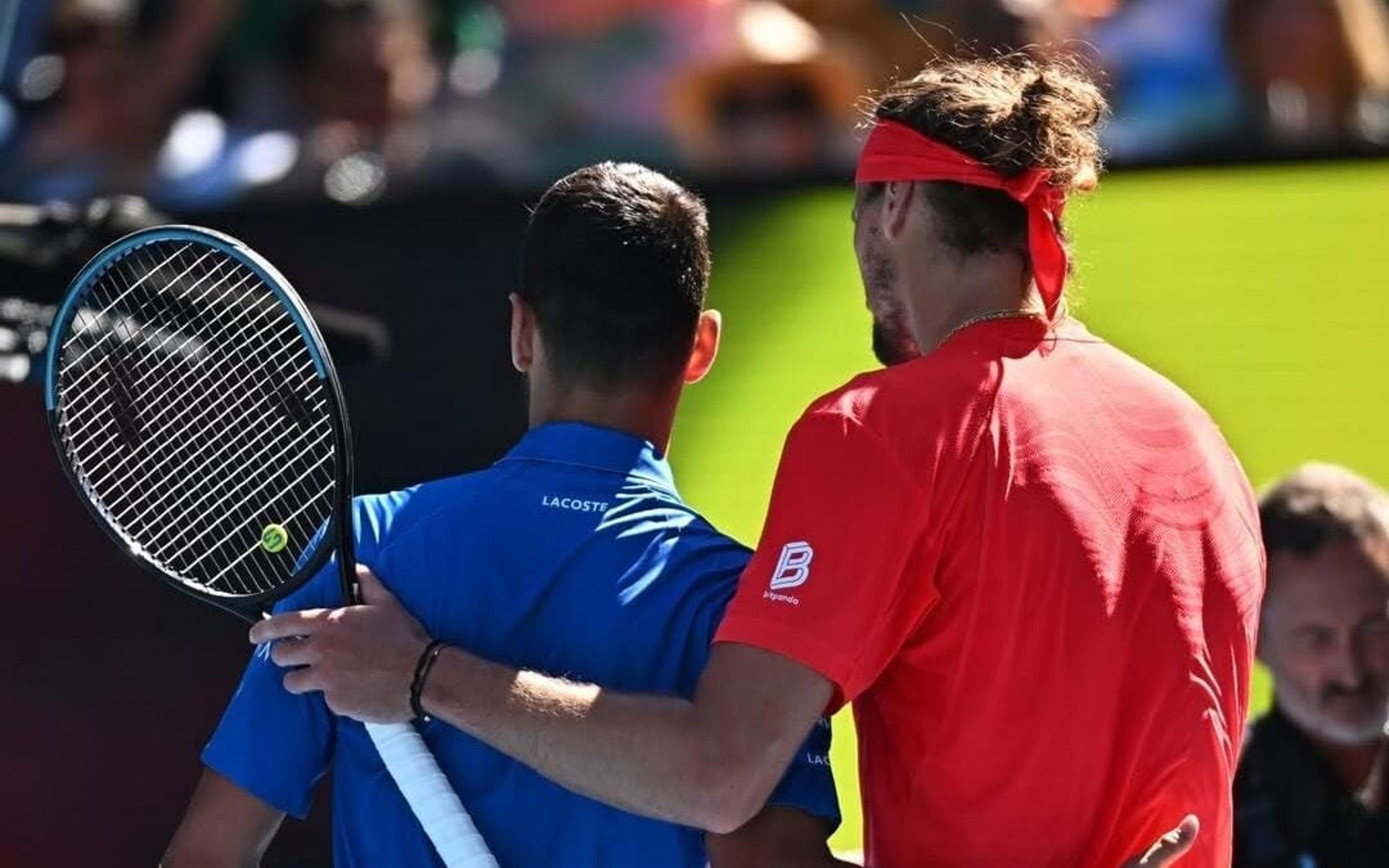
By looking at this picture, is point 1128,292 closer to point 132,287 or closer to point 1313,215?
point 1313,215

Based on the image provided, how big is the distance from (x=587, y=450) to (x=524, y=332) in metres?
0.16

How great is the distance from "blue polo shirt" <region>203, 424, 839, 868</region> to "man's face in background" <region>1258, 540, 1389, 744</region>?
4.44 ft

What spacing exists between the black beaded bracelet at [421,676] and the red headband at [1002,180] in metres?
0.70

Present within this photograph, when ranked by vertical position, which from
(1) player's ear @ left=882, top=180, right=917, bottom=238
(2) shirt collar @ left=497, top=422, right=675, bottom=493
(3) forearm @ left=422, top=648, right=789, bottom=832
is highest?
(1) player's ear @ left=882, top=180, right=917, bottom=238

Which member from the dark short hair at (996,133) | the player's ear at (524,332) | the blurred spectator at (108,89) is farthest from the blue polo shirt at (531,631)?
the blurred spectator at (108,89)

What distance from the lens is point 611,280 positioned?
2.22 m

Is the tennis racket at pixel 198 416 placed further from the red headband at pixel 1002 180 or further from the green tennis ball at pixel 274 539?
→ the red headband at pixel 1002 180

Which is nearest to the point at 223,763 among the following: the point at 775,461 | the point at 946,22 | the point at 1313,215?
the point at 775,461

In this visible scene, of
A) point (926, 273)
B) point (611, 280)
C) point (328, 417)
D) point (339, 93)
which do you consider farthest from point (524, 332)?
point (339, 93)

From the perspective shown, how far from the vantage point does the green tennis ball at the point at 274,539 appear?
2244 millimetres

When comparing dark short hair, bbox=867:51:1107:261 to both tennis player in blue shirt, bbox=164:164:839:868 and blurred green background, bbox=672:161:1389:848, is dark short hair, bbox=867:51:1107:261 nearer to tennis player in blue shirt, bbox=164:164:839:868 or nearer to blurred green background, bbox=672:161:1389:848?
tennis player in blue shirt, bbox=164:164:839:868

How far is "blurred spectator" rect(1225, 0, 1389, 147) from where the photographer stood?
140 inches

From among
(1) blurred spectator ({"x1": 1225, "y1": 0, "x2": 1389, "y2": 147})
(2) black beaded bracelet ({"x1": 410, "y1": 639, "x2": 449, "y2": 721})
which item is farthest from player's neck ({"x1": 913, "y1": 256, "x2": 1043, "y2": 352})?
(1) blurred spectator ({"x1": 1225, "y1": 0, "x2": 1389, "y2": 147})

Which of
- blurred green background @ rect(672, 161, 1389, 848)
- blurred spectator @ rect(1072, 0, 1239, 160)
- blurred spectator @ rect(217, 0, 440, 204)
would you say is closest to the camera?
blurred green background @ rect(672, 161, 1389, 848)
